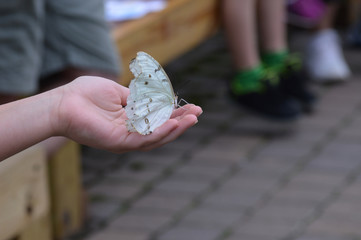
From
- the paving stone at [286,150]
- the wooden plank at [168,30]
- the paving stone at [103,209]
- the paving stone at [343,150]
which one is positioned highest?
the wooden plank at [168,30]

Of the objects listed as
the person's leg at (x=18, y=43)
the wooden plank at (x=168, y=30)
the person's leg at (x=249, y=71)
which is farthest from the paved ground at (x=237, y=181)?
the person's leg at (x=18, y=43)

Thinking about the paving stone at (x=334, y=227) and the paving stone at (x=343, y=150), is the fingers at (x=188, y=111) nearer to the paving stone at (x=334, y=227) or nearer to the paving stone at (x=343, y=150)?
the paving stone at (x=334, y=227)

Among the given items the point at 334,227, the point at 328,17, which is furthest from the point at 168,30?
the point at 328,17

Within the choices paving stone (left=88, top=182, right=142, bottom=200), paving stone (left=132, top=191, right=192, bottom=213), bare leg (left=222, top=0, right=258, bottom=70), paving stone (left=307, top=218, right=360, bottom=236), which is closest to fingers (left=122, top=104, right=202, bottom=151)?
paving stone (left=307, top=218, right=360, bottom=236)

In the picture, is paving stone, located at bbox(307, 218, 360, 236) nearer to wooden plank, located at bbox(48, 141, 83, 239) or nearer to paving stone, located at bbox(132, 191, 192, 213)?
paving stone, located at bbox(132, 191, 192, 213)

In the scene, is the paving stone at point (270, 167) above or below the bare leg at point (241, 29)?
below

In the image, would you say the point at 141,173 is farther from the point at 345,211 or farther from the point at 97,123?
the point at 97,123

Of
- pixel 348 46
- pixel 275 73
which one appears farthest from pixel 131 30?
pixel 348 46

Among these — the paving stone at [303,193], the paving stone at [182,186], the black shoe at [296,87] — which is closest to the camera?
the paving stone at [303,193]
